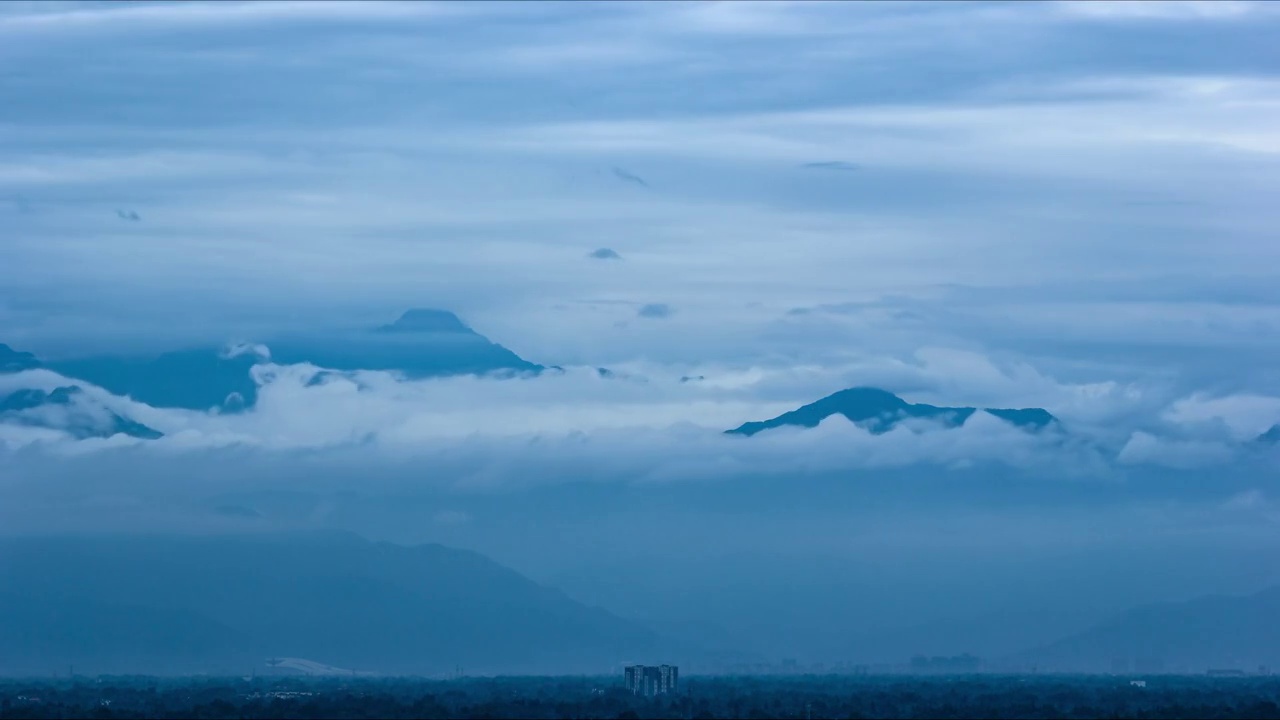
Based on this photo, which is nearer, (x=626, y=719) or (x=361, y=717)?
(x=626, y=719)

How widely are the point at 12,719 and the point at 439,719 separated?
127 feet

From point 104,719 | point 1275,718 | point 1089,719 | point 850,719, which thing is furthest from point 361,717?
point 1275,718

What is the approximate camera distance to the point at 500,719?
7707 inches

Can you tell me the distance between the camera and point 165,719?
19750 cm

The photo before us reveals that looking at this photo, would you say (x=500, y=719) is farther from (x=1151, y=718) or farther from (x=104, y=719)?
(x=1151, y=718)

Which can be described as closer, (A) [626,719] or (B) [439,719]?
(A) [626,719]

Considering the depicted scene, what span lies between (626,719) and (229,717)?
1521 inches

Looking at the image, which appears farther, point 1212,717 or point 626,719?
point 1212,717

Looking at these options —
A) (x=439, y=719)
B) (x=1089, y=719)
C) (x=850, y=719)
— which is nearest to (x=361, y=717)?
(x=439, y=719)

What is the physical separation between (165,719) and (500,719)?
1229 inches

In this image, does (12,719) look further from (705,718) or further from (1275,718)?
(1275,718)

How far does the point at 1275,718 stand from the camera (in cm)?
18950

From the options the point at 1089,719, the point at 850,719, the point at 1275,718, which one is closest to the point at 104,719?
the point at 850,719

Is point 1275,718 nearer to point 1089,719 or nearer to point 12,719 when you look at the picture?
point 1089,719
